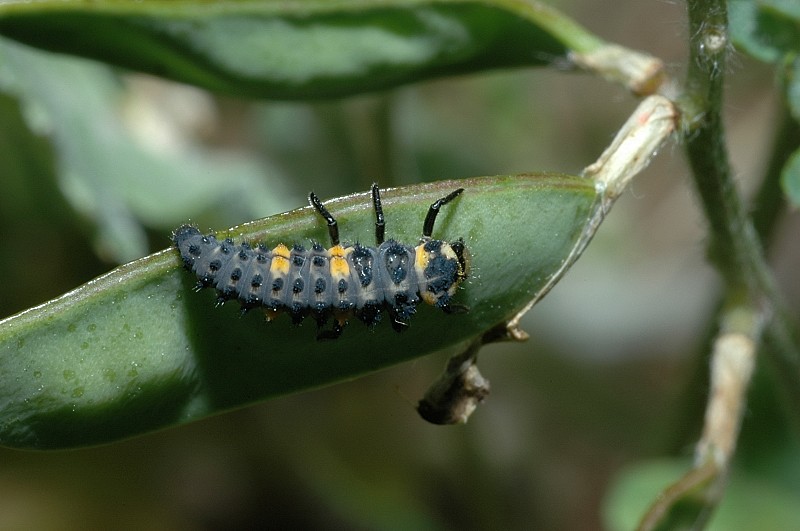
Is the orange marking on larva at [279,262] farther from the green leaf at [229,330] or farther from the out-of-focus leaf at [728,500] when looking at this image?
the out-of-focus leaf at [728,500]

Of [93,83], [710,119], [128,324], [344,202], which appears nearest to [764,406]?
[710,119]

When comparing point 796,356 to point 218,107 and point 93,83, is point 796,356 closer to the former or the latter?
point 93,83

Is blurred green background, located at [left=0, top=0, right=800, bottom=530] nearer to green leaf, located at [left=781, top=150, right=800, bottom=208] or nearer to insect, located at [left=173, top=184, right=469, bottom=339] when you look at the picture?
green leaf, located at [left=781, top=150, right=800, bottom=208]

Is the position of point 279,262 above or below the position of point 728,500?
above

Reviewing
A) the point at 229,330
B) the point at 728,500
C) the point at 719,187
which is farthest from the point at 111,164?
the point at 728,500

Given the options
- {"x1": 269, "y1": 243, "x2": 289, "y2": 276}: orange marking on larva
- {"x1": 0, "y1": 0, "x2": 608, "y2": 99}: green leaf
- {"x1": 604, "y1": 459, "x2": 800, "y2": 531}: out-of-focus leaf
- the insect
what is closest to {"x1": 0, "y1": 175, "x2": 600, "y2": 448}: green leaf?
the insect

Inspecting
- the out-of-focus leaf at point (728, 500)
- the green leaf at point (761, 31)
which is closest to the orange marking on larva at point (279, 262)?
the green leaf at point (761, 31)

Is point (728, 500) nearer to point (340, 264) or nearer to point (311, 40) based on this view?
point (340, 264)
